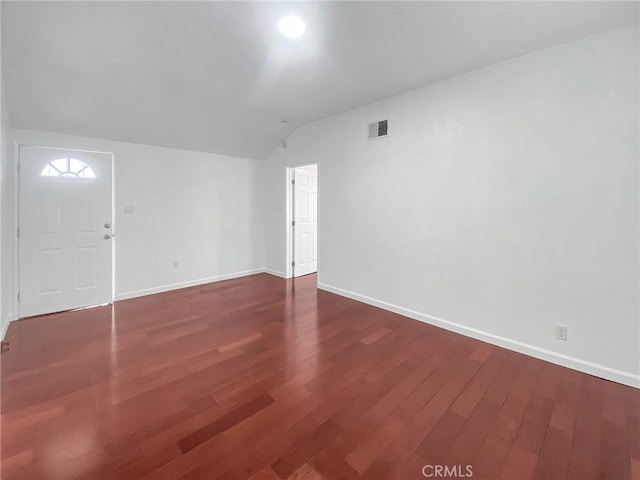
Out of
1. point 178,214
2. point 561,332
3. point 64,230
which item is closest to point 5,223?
point 64,230

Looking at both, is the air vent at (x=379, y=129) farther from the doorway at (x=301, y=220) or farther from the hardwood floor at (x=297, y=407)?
the hardwood floor at (x=297, y=407)

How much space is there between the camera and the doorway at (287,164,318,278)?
198 inches

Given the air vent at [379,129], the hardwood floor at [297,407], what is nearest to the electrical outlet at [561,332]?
the hardwood floor at [297,407]

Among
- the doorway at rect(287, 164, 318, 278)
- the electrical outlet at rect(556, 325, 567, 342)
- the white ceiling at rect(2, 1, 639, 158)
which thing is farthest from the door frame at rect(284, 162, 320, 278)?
the electrical outlet at rect(556, 325, 567, 342)

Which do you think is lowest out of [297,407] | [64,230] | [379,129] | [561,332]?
[297,407]

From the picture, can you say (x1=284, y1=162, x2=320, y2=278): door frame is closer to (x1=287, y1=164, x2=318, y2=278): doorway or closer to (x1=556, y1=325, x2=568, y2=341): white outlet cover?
(x1=287, y1=164, x2=318, y2=278): doorway

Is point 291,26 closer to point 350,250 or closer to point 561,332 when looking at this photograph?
point 350,250

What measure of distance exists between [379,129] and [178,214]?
326 cm

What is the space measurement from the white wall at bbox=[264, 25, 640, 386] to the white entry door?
3447 mm

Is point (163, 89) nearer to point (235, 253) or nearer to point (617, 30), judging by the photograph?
point (235, 253)

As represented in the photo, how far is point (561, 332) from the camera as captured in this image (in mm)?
2316

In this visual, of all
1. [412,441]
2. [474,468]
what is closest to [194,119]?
[412,441]

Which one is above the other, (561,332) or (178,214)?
(178,214)

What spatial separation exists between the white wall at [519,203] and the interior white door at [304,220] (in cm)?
161
